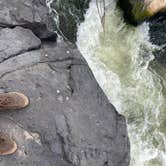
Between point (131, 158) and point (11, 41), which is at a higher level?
point (11, 41)

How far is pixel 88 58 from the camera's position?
6.36 meters

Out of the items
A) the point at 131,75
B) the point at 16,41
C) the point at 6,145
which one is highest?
the point at 16,41

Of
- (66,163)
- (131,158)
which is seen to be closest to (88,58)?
(131,158)

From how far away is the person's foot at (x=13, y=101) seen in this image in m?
4.92

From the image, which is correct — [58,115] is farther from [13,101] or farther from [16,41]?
[16,41]

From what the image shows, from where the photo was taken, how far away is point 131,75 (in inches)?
247

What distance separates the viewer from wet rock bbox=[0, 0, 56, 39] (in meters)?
5.81

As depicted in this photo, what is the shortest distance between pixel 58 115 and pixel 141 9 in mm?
2203

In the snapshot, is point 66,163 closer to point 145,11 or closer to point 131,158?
point 131,158

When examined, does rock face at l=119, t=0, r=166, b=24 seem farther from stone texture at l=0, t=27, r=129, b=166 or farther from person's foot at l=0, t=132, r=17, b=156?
person's foot at l=0, t=132, r=17, b=156

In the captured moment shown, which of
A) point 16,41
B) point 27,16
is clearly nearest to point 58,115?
point 16,41

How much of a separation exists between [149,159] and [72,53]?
5.13ft

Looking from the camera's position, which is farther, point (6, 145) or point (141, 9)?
point (141, 9)

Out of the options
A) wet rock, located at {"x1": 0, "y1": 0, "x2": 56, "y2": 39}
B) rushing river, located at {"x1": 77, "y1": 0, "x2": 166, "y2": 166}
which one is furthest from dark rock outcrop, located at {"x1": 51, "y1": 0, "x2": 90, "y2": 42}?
wet rock, located at {"x1": 0, "y1": 0, "x2": 56, "y2": 39}
